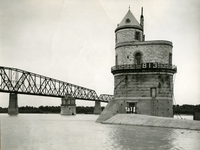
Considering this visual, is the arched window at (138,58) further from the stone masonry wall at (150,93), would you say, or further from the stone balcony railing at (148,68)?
the stone masonry wall at (150,93)

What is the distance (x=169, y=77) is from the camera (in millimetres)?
37750

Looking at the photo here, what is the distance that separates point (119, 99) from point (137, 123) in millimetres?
6639

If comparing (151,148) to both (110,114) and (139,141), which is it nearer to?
(139,141)

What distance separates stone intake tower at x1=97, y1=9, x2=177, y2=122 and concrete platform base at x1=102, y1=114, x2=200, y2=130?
A: 2541mm

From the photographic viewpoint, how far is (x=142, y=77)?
124 feet

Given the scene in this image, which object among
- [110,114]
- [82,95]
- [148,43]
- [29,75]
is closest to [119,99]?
[110,114]

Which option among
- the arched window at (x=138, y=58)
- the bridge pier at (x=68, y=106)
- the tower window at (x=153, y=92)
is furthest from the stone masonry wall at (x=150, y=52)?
the bridge pier at (x=68, y=106)

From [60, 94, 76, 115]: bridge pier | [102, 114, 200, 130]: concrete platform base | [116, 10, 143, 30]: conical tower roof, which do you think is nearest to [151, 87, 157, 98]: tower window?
[102, 114, 200, 130]: concrete platform base

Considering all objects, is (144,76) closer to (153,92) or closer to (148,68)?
(148,68)

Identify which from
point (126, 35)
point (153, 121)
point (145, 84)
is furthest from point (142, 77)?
point (153, 121)

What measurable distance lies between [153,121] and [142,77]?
7556 millimetres

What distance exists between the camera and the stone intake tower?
122 feet

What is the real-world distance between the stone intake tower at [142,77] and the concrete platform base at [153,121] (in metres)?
2.54

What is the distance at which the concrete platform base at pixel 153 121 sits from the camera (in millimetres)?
28766
